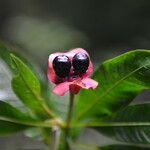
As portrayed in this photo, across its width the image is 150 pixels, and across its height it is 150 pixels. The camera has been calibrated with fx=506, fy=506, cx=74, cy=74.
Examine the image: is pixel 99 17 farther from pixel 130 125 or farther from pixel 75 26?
pixel 130 125

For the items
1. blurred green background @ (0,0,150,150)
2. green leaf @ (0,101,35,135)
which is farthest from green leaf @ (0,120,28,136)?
blurred green background @ (0,0,150,150)

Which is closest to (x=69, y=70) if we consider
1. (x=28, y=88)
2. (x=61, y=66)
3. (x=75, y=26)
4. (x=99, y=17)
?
(x=61, y=66)

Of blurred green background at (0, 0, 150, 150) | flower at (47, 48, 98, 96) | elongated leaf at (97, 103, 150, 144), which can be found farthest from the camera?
blurred green background at (0, 0, 150, 150)

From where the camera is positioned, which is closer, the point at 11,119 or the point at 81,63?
the point at 81,63

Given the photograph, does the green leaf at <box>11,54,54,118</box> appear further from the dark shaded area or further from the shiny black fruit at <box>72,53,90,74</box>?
the dark shaded area

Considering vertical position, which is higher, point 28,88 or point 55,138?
point 28,88

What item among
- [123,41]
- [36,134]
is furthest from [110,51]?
[36,134]
